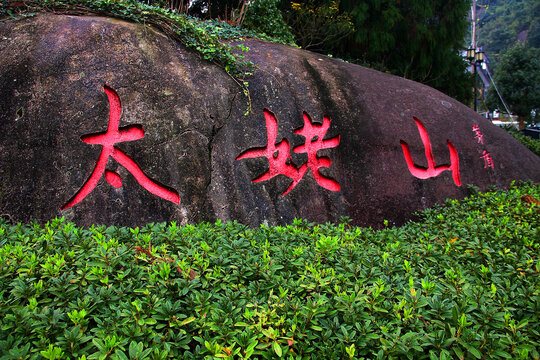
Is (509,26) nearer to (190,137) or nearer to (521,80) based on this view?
(521,80)

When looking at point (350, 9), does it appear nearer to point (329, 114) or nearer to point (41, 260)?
point (329, 114)

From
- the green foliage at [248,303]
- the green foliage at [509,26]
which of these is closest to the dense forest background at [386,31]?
the green foliage at [248,303]

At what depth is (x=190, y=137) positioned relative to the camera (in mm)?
3561

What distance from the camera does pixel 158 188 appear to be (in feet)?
11.1

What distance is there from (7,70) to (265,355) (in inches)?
134

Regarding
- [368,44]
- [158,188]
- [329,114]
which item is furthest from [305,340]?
[368,44]
